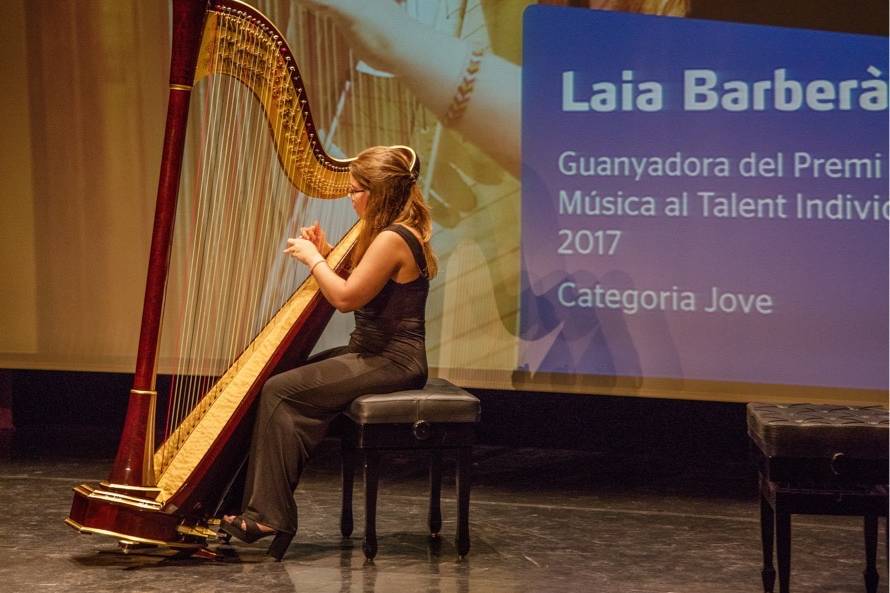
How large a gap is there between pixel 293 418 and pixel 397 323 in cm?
41

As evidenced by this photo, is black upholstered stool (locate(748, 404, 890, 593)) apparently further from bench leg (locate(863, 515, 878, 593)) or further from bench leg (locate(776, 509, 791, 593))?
bench leg (locate(863, 515, 878, 593))

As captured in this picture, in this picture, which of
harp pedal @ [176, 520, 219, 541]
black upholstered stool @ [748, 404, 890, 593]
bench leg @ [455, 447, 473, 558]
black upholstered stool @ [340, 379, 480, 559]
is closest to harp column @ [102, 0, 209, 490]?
harp pedal @ [176, 520, 219, 541]

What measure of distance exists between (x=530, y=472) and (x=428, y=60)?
1.69 m

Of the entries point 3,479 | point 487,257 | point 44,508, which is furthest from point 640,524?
point 3,479

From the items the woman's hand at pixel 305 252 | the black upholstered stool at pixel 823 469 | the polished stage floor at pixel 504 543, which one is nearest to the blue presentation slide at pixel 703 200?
the polished stage floor at pixel 504 543

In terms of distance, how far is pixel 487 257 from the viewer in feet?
17.1

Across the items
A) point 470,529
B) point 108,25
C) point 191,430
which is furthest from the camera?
point 108,25

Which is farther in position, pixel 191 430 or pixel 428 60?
pixel 428 60

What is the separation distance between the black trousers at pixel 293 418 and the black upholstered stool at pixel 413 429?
0.18 ft

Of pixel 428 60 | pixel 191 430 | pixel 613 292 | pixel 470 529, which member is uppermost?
pixel 428 60

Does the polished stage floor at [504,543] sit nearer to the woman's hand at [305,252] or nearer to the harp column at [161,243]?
the harp column at [161,243]

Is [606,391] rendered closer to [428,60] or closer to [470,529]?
[470,529]

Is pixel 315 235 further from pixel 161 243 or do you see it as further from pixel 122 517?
pixel 122 517

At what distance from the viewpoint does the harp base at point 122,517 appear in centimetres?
343
